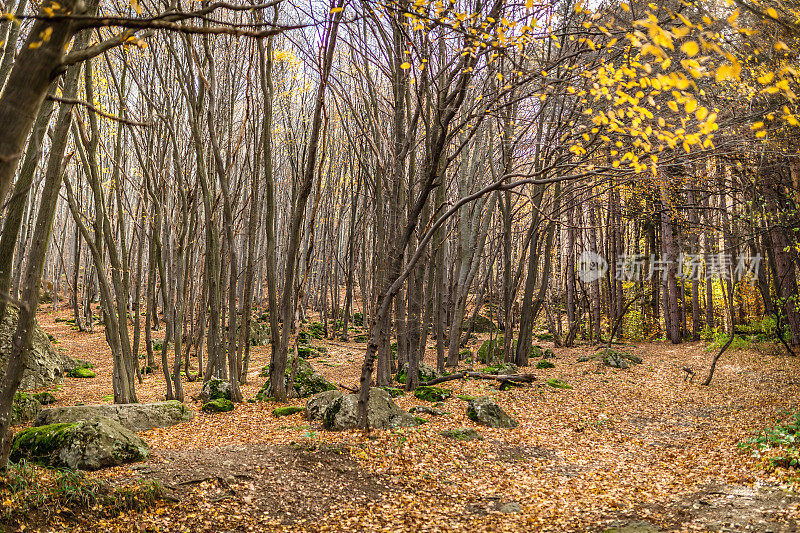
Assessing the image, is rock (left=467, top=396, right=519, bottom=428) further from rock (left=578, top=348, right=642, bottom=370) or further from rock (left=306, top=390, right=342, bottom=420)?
rock (left=578, top=348, right=642, bottom=370)

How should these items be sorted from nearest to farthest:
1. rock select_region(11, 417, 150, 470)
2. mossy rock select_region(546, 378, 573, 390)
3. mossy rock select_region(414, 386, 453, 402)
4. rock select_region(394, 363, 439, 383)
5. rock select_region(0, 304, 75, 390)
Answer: rock select_region(11, 417, 150, 470)
mossy rock select_region(414, 386, 453, 402)
rock select_region(0, 304, 75, 390)
mossy rock select_region(546, 378, 573, 390)
rock select_region(394, 363, 439, 383)

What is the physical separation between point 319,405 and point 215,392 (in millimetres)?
2468

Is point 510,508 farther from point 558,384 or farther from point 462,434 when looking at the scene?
point 558,384

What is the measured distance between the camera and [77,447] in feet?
15.4

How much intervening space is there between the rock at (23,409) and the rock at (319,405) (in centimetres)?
383

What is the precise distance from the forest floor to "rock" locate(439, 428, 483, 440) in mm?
138

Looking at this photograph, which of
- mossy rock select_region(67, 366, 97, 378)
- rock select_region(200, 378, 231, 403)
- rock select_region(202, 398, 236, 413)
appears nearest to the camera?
rock select_region(202, 398, 236, 413)

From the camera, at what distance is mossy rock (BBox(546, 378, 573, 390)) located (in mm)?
10109

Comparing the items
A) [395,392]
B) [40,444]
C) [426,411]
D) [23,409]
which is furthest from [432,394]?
[23,409]

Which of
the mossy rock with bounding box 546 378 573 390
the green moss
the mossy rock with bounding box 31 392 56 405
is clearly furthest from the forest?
the mossy rock with bounding box 546 378 573 390

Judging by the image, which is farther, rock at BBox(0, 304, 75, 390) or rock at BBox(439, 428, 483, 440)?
rock at BBox(0, 304, 75, 390)

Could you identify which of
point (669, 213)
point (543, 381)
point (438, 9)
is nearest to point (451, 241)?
point (669, 213)

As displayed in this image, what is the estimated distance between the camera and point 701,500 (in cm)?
460

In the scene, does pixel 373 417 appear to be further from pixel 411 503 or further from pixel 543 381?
pixel 543 381
